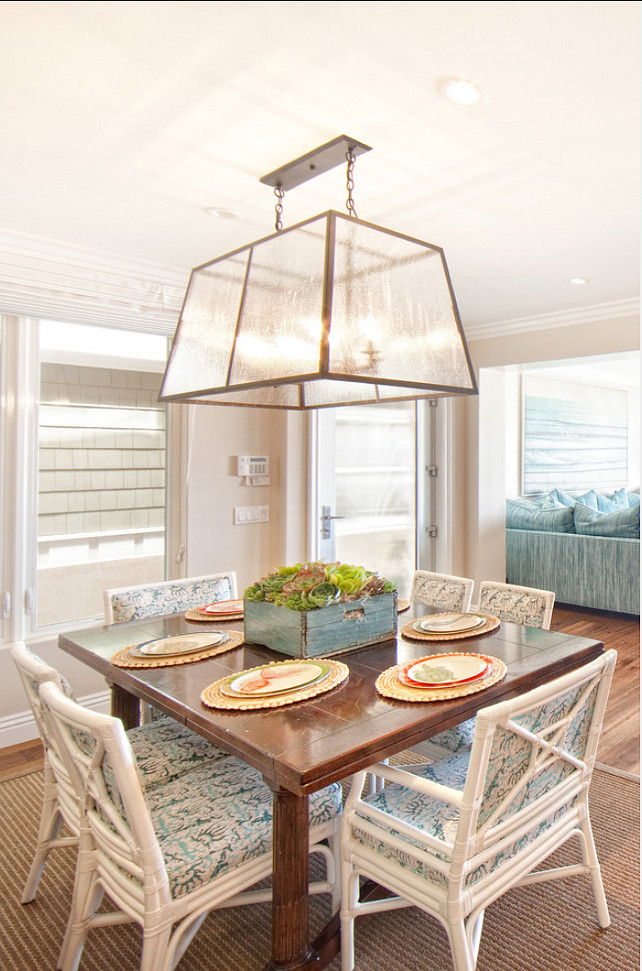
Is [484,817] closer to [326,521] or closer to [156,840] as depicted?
[156,840]

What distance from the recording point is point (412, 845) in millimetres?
1416

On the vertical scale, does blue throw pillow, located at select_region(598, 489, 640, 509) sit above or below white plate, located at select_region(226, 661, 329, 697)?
above

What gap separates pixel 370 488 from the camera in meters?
4.18

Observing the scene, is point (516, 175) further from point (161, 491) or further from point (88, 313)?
point (161, 491)

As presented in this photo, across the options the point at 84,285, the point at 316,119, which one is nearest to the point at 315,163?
the point at 316,119

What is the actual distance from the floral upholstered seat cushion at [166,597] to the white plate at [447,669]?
121 centimetres

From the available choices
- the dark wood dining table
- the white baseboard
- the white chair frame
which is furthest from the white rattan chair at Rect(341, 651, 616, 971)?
the white baseboard

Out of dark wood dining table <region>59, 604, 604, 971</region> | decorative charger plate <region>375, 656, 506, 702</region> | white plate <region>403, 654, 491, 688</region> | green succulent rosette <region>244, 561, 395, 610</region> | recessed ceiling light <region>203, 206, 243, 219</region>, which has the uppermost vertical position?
recessed ceiling light <region>203, 206, 243, 219</region>

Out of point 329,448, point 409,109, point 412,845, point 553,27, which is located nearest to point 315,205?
point 409,109

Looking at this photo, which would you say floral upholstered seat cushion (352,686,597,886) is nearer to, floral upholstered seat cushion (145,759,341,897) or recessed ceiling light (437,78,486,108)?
floral upholstered seat cushion (145,759,341,897)

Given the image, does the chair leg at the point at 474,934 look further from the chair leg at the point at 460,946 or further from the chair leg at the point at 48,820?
→ the chair leg at the point at 48,820

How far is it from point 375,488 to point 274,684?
8.82 ft

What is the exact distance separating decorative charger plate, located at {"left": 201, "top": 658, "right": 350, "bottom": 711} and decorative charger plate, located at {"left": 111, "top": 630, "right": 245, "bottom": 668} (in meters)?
0.20

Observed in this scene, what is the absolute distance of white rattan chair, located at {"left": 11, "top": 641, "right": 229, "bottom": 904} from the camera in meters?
1.57
